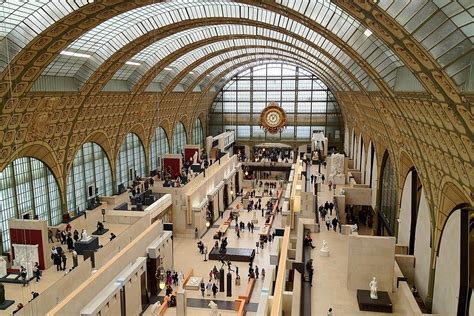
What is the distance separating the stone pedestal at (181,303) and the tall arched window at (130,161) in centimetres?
2050

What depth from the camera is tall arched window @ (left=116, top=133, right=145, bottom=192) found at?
4138 centimetres

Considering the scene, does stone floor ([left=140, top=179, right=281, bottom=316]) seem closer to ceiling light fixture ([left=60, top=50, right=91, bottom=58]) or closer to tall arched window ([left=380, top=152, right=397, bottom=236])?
tall arched window ([left=380, top=152, right=397, bottom=236])

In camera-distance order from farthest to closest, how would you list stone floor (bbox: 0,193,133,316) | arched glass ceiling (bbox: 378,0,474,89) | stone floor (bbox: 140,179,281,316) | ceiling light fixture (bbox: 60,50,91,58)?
ceiling light fixture (bbox: 60,50,91,58), stone floor (bbox: 140,179,281,316), stone floor (bbox: 0,193,133,316), arched glass ceiling (bbox: 378,0,474,89)

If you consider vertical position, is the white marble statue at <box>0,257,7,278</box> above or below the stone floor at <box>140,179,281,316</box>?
above

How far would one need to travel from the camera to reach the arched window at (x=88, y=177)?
33.5 meters

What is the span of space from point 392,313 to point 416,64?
9.74 meters

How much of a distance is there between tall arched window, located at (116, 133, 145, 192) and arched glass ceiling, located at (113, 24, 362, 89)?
7759mm

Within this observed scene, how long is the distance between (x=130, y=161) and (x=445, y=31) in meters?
35.9

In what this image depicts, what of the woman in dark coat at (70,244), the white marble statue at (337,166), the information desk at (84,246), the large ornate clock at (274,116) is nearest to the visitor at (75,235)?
the woman in dark coat at (70,244)

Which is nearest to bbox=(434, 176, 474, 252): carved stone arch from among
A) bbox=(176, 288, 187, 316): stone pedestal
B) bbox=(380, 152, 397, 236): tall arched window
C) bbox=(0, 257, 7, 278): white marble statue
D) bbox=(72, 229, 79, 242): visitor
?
bbox=(380, 152, 397, 236): tall arched window

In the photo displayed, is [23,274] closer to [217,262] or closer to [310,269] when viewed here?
[310,269]

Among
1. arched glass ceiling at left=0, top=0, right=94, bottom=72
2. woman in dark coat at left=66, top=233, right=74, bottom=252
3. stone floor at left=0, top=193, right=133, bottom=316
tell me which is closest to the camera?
stone floor at left=0, top=193, right=133, bottom=316

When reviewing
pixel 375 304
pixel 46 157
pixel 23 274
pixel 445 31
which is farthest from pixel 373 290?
pixel 46 157

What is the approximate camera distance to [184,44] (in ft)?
119
